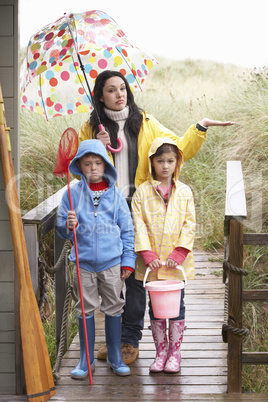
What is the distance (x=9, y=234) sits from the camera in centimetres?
316

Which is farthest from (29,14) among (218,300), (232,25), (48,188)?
(218,300)

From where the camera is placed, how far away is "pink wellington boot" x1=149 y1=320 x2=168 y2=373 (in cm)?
335

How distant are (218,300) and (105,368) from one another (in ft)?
5.08

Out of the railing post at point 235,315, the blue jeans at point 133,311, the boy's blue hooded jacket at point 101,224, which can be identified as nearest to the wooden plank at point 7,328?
the boy's blue hooded jacket at point 101,224

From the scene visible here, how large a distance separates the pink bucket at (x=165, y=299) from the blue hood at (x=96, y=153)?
2.10 ft

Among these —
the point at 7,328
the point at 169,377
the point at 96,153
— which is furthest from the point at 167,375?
the point at 96,153

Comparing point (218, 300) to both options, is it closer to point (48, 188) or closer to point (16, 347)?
point (16, 347)

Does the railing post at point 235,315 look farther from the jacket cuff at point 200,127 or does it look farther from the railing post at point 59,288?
the railing post at point 59,288

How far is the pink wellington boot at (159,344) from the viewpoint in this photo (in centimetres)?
335

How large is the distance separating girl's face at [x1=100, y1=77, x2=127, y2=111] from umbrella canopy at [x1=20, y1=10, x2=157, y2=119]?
1.00ft

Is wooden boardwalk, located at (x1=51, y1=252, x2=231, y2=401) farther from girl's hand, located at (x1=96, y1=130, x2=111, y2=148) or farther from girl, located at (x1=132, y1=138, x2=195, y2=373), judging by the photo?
girl's hand, located at (x1=96, y1=130, x2=111, y2=148)

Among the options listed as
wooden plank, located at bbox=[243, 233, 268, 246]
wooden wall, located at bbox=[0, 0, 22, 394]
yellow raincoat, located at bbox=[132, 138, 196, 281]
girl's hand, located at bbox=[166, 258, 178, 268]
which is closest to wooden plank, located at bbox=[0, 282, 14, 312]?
wooden wall, located at bbox=[0, 0, 22, 394]

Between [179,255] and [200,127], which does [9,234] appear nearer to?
[179,255]

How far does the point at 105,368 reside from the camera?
11.4 feet
